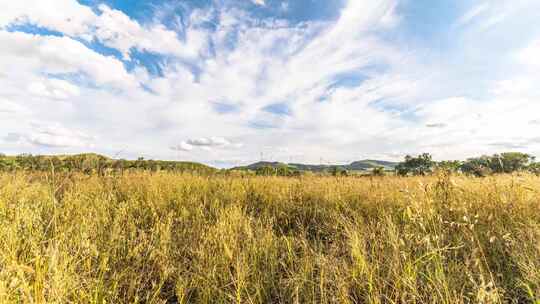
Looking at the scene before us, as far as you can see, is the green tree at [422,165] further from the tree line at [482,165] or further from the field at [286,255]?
the field at [286,255]

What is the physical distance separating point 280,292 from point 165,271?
3.18 feet

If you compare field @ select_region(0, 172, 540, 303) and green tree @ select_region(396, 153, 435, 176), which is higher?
green tree @ select_region(396, 153, 435, 176)

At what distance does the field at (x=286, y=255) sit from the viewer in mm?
1736

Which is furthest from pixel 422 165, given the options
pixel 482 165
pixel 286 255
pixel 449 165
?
pixel 286 255

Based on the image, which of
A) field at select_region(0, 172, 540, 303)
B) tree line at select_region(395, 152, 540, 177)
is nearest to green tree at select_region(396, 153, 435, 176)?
tree line at select_region(395, 152, 540, 177)

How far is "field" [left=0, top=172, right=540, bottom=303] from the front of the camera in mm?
1736

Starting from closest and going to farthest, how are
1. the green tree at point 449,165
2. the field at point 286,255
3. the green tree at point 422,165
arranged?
the field at point 286,255
the green tree at point 449,165
the green tree at point 422,165

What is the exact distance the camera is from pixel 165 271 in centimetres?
210

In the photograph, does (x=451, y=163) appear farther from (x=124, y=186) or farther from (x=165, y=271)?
(x=124, y=186)

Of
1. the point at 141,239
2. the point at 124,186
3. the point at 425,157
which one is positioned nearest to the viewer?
the point at 141,239

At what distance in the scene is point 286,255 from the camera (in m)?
2.59

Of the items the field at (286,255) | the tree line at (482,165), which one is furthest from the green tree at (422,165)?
the field at (286,255)

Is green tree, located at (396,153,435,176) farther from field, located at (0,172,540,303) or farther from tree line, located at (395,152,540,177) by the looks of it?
field, located at (0,172,540,303)

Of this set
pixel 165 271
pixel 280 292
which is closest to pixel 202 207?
pixel 165 271
